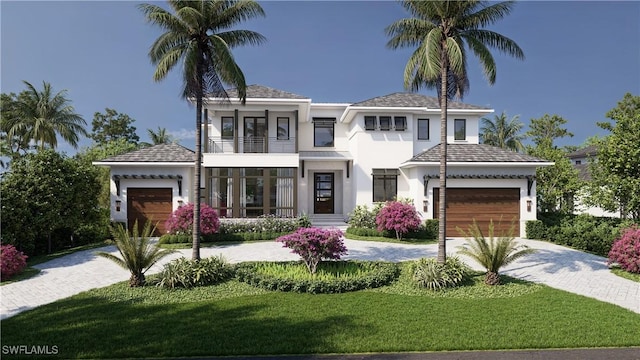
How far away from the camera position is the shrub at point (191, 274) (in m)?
8.89

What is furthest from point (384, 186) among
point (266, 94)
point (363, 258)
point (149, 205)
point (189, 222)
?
point (149, 205)

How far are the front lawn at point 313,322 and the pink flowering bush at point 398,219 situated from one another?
22.5 feet

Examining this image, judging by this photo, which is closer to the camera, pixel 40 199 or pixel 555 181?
pixel 40 199

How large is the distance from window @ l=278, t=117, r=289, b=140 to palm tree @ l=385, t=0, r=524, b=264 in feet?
35.2

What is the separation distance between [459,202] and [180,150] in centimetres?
1558

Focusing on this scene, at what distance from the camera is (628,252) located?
415 inches

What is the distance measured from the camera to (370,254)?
13.1 meters

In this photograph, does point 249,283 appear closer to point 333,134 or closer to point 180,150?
point 180,150

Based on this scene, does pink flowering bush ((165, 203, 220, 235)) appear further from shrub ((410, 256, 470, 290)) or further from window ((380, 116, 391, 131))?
window ((380, 116, 391, 131))

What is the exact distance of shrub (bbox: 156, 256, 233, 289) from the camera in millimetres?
8891

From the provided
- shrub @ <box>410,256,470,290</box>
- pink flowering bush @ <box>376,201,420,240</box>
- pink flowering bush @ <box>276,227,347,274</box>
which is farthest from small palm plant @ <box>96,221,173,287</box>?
pink flowering bush @ <box>376,201,420,240</box>

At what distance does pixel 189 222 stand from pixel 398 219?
9706mm

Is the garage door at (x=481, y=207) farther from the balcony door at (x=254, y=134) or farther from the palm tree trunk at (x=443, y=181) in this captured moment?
the balcony door at (x=254, y=134)

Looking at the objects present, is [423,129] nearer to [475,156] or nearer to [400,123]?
[400,123]
